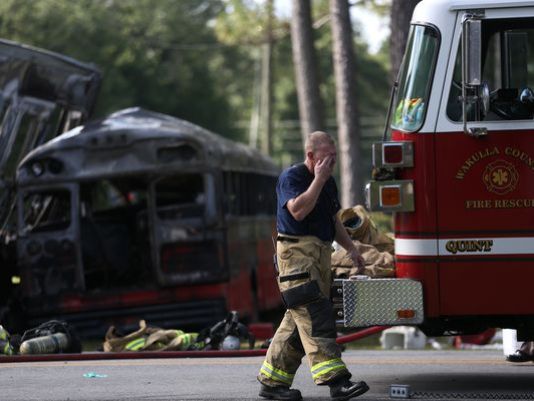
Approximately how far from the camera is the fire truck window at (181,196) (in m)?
17.9

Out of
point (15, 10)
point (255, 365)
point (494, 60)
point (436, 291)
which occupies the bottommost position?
point (255, 365)

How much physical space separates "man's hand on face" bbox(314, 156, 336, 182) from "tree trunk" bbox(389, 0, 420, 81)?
919 centimetres

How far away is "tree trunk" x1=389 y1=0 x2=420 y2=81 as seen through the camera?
18.3 meters

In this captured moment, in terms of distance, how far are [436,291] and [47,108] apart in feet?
30.9

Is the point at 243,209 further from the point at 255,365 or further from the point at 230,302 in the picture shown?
the point at 255,365

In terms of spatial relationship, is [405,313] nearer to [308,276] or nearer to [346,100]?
[308,276]

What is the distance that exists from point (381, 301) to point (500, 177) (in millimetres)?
1142

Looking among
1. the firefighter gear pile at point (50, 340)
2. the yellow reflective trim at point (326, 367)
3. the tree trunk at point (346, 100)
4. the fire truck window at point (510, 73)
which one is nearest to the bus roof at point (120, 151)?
the firefighter gear pile at point (50, 340)

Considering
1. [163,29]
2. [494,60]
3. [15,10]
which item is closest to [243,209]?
[494,60]

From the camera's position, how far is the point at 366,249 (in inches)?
433

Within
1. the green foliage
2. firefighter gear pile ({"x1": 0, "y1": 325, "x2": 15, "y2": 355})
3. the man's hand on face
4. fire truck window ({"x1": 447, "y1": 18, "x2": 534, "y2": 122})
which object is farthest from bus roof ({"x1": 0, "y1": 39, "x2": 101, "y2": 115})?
the green foliage

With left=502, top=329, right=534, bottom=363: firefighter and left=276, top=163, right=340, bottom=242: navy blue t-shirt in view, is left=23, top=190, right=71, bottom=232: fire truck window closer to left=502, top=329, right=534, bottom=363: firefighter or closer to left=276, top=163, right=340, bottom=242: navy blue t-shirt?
left=502, top=329, right=534, bottom=363: firefighter

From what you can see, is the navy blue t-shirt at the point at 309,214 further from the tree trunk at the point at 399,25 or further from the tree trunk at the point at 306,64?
the tree trunk at the point at 306,64

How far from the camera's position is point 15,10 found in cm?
5475
